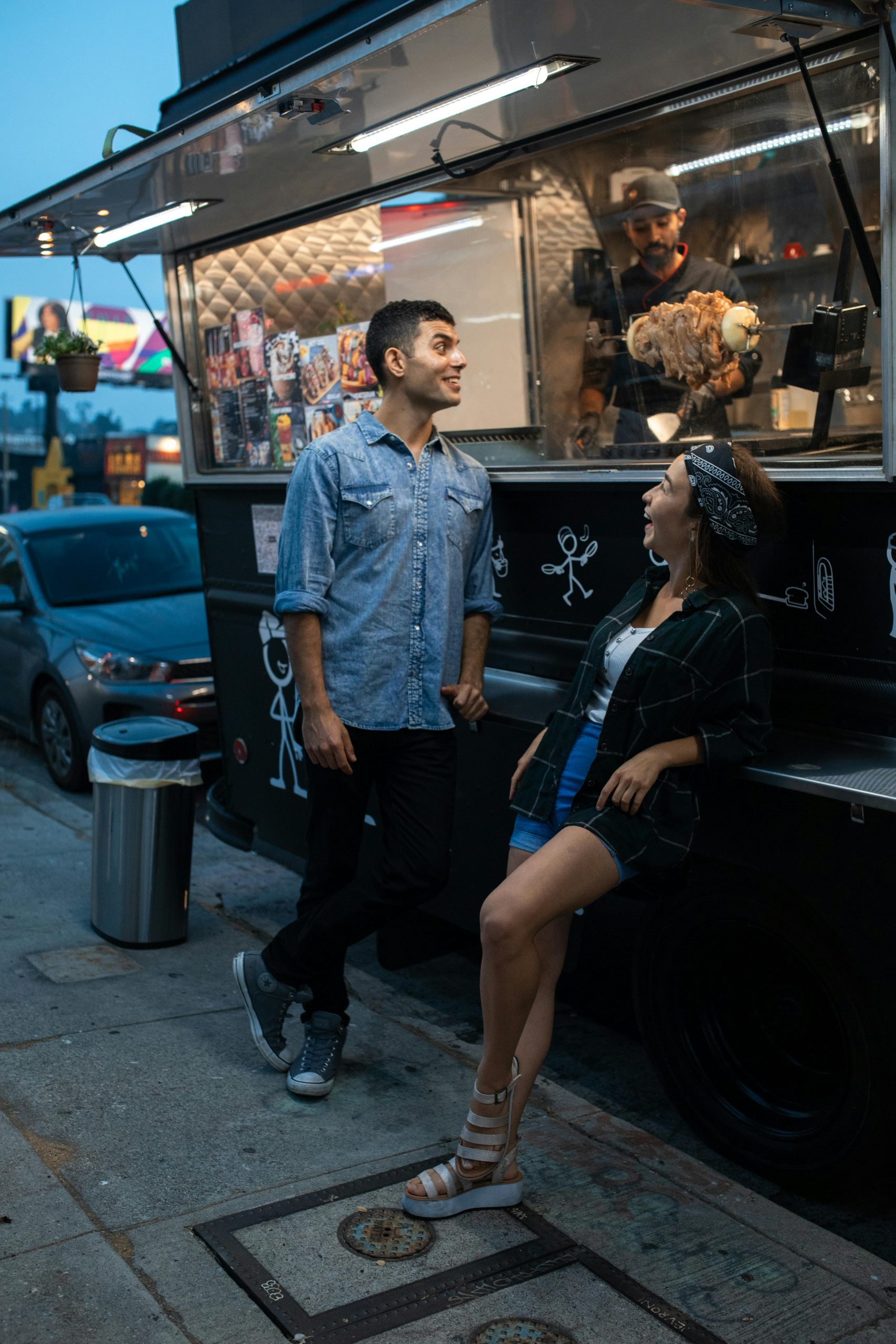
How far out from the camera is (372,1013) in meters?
4.36

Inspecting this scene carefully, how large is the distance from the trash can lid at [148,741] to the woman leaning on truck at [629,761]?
2.10m

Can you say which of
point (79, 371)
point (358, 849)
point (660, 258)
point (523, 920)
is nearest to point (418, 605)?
point (358, 849)

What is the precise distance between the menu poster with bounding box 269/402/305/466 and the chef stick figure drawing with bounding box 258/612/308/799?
68cm

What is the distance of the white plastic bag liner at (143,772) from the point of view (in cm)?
489

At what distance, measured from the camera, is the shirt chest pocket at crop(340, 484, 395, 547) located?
3.49 meters

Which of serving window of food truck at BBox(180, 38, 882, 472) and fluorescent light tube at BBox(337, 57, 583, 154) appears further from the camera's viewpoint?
serving window of food truck at BBox(180, 38, 882, 472)

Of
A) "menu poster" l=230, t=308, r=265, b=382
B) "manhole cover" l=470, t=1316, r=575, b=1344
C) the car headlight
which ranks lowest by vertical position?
"manhole cover" l=470, t=1316, r=575, b=1344

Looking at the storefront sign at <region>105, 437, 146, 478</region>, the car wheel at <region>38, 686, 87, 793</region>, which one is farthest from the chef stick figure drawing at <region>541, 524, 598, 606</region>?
the storefront sign at <region>105, 437, 146, 478</region>

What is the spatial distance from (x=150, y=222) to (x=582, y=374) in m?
1.79

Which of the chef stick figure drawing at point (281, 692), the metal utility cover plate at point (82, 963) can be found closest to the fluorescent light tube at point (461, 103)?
the chef stick figure drawing at point (281, 692)

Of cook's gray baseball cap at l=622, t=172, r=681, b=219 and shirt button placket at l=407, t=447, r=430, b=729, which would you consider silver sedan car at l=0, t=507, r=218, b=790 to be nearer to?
cook's gray baseball cap at l=622, t=172, r=681, b=219

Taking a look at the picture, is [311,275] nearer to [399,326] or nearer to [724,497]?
[399,326]

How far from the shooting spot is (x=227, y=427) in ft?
19.2

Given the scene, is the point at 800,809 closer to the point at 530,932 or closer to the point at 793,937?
the point at 793,937
